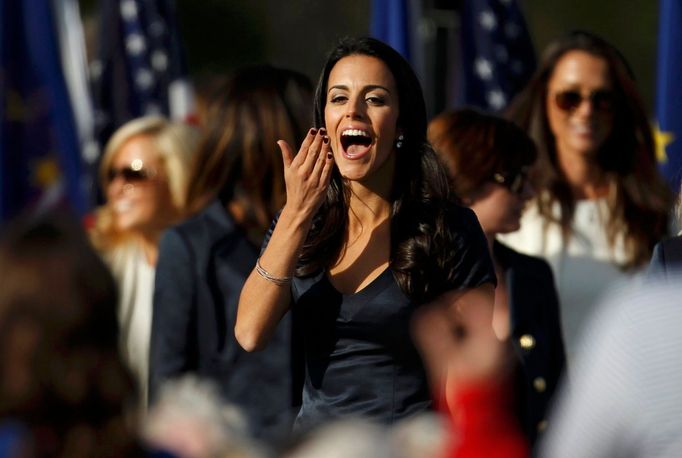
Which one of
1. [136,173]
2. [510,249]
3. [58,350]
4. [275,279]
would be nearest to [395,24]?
[136,173]

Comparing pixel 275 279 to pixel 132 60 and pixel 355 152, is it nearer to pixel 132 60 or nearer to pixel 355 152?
pixel 355 152

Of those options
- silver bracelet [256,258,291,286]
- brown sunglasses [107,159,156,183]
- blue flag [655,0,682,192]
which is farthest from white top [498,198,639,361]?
silver bracelet [256,258,291,286]

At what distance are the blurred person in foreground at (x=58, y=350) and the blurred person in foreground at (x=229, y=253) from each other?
2213 millimetres

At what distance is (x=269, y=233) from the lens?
404 centimetres

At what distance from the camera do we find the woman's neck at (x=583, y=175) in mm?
6016

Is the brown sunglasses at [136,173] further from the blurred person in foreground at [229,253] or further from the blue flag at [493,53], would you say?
the blue flag at [493,53]

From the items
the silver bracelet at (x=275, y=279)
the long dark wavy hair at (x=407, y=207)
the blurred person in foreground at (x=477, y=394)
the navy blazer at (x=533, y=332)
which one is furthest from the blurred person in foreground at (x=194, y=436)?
the navy blazer at (x=533, y=332)

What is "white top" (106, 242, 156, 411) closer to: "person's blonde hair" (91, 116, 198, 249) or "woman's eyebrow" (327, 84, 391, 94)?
"person's blonde hair" (91, 116, 198, 249)

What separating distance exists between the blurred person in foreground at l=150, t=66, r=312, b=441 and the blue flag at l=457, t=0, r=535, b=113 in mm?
2093

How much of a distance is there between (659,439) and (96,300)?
893mm

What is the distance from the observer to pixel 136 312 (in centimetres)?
573

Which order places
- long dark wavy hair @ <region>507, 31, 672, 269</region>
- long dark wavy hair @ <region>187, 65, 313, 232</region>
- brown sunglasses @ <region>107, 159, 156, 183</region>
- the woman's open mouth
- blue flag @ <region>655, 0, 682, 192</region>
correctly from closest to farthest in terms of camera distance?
the woman's open mouth
long dark wavy hair @ <region>187, 65, 313, 232</region>
long dark wavy hair @ <region>507, 31, 672, 269</region>
brown sunglasses @ <region>107, 159, 156, 183</region>
blue flag @ <region>655, 0, 682, 192</region>

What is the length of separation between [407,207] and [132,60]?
423 centimetres

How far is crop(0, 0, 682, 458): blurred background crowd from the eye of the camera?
2.30 meters
